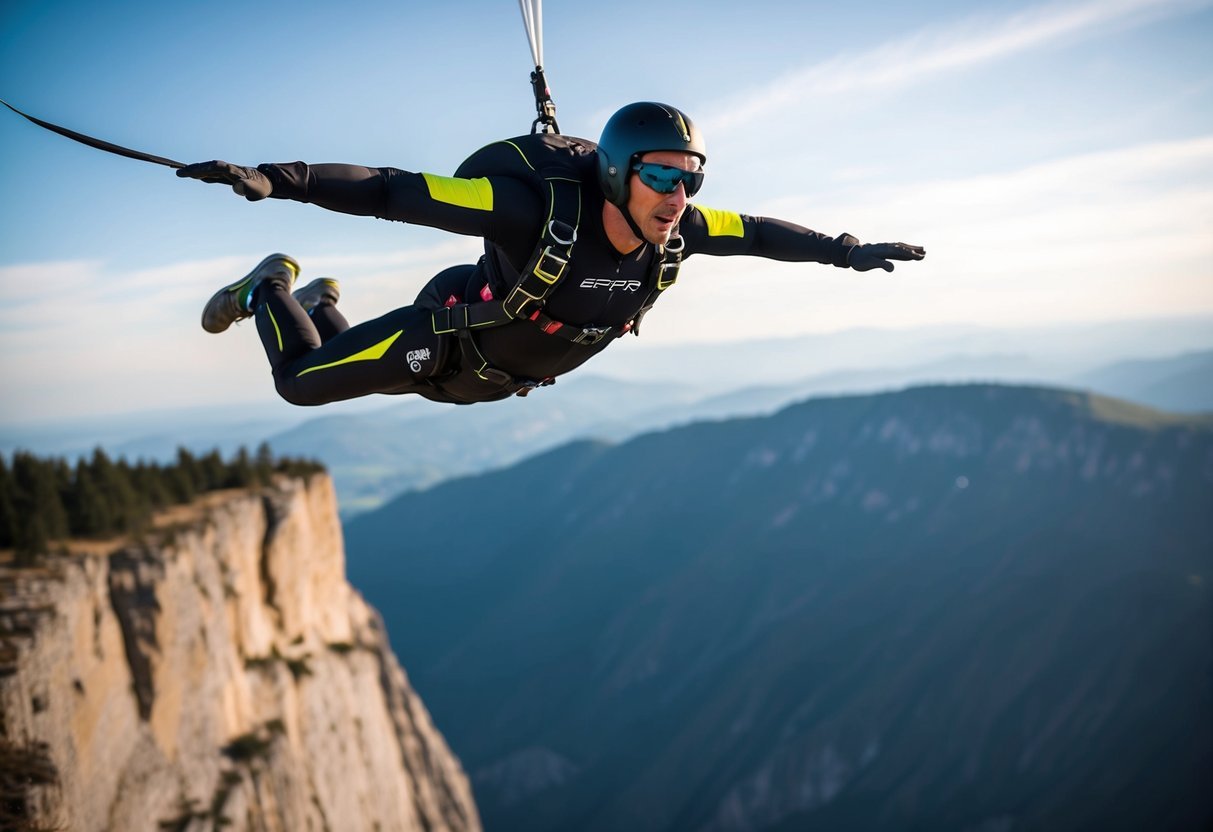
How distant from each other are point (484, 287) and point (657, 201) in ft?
5.37

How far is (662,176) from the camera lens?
277 inches

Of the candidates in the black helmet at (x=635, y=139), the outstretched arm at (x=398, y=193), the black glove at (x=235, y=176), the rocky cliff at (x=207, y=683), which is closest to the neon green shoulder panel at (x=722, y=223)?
the black helmet at (x=635, y=139)

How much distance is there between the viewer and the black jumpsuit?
6570 mm

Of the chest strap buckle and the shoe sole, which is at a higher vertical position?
the shoe sole

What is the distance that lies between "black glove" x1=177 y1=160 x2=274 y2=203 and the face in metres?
2.59

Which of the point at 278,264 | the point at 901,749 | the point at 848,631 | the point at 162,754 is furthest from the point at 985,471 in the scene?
the point at 278,264

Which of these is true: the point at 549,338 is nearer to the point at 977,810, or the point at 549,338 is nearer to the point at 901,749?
the point at 977,810

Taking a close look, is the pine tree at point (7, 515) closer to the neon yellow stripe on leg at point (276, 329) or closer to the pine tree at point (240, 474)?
the pine tree at point (240, 474)

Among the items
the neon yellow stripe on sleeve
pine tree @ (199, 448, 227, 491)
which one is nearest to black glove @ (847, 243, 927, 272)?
the neon yellow stripe on sleeve

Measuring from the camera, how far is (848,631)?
177 metres

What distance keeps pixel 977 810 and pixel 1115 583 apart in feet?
139

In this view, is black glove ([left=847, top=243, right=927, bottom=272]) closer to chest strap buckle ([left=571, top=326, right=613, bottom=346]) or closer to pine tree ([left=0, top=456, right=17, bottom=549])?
chest strap buckle ([left=571, top=326, right=613, bottom=346])

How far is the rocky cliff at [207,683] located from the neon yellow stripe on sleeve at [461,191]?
1219 centimetres

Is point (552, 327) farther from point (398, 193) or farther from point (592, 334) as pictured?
point (398, 193)
